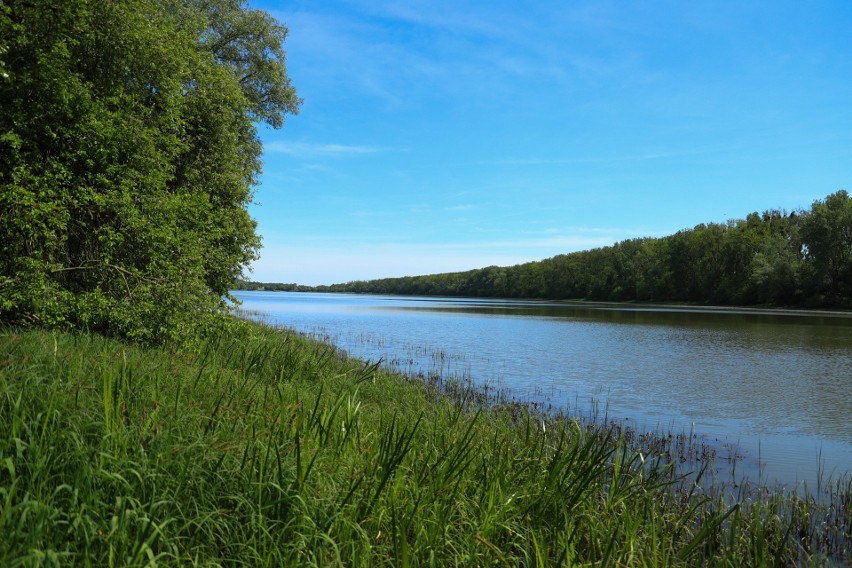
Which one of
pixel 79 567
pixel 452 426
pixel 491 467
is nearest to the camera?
pixel 79 567

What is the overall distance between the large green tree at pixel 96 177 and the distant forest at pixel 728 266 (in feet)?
95.5

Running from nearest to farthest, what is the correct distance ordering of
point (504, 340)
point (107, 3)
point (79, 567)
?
point (79, 567) < point (107, 3) < point (504, 340)

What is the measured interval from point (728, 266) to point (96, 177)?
108m

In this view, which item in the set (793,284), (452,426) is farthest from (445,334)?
(793,284)

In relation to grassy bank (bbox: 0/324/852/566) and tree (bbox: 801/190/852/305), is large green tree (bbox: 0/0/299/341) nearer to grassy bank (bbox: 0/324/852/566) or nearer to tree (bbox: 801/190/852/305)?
grassy bank (bbox: 0/324/852/566)

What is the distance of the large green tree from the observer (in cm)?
967

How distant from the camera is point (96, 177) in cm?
1062

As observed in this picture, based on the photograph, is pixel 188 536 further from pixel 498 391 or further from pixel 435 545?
pixel 498 391

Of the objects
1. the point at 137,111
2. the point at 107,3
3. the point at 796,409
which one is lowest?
the point at 796,409

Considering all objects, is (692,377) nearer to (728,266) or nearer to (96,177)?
(96,177)

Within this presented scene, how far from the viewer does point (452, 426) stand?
749 cm

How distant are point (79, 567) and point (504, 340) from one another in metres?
29.1

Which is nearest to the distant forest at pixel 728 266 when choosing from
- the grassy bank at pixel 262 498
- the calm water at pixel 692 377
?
the calm water at pixel 692 377

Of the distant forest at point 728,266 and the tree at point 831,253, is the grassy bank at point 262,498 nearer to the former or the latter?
the distant forest at point 728,266
